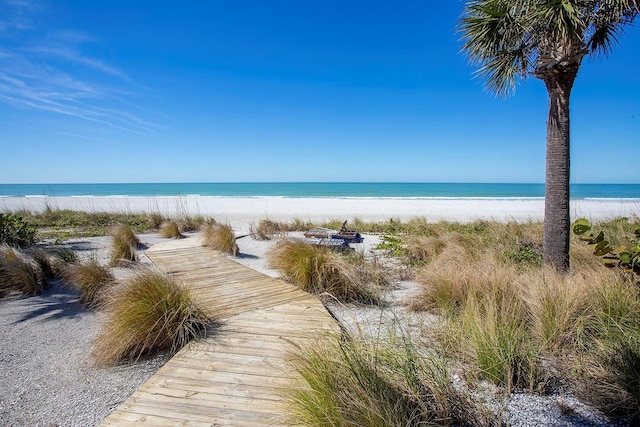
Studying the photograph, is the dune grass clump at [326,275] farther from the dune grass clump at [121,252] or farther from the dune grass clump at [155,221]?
the dune grass clump at [155,221]

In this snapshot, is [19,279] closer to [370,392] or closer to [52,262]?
[52,262]

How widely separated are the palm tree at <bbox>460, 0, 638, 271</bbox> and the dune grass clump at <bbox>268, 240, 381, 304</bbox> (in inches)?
115

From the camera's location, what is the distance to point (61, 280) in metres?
6.15

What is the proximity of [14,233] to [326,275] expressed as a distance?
347 inches

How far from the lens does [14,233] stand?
8648 millimetres

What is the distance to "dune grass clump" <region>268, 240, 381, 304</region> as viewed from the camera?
5.29 m

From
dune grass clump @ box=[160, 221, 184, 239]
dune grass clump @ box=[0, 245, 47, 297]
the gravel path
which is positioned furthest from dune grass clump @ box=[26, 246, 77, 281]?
dune grass clump @ box=[160, 221, 184, 239]

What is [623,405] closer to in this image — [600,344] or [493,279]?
[600,344]

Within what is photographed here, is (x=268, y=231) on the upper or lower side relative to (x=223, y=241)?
lower

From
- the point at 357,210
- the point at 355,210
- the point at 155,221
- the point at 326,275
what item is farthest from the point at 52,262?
the point at 357,210

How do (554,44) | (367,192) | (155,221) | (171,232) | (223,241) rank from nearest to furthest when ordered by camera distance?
1. (554,44)
2. (223,241)
3. (171,232)
4. (155,221)
5. (367,192)

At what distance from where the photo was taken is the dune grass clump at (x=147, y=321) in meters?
3.36

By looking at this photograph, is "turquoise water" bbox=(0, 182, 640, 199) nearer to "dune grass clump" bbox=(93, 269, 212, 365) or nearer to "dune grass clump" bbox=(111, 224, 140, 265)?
"dune grass clump" bbox=(111, 224, 140, 265)

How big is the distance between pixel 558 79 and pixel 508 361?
4.43 metres
